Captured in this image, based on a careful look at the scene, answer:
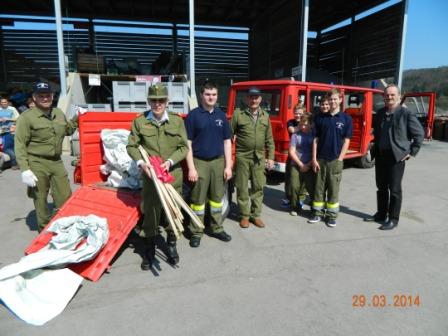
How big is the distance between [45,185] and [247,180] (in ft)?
8.11

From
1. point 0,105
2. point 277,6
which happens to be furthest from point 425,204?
point 277,6

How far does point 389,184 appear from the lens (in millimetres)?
4414

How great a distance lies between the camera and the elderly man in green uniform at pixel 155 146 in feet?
10.4

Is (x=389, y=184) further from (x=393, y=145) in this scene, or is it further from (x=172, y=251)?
(x=172, y=251)

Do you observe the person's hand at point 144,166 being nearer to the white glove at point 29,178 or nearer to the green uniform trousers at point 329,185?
the white glove at point 29,178

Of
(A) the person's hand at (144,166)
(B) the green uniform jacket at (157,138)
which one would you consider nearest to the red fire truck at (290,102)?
(B) the green uniform jacket at (157,138)

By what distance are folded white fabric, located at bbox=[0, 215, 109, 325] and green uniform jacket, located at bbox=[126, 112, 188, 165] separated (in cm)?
89

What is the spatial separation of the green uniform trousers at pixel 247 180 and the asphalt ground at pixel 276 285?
0.38 meters

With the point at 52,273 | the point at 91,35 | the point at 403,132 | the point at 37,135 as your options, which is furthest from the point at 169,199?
the point at 91,35

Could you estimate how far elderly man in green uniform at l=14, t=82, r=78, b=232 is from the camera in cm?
350

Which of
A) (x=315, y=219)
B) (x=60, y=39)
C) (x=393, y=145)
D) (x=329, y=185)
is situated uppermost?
Result: (x=60, y=39)

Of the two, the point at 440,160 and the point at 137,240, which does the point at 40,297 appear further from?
the point at 440,160

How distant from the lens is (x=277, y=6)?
15977mm

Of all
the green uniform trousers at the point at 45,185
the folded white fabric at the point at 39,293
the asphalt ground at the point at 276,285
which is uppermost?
the green uniform trousers at the point at 45,185
